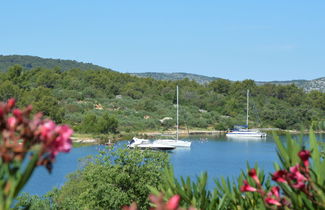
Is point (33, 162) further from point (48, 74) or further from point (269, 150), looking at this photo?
point (48, 74)

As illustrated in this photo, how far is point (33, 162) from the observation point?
1.27 meters

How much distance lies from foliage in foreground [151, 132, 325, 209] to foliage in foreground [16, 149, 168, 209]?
909cm

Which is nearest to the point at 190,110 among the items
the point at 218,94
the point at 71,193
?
the point at 218,94

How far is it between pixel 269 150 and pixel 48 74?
95.2 ft

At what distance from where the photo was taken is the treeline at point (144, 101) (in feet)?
156

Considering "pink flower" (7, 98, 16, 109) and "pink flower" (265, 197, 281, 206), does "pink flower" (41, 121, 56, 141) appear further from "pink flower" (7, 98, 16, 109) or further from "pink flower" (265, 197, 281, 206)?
"pink flower" (265, 197, 281, 206)

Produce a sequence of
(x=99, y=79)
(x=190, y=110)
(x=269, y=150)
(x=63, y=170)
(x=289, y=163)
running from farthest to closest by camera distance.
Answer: (x=99, y=79) < (x=190, y=110) < (x=269, y=150) < (x=63, y=170) < (x=289, y=163)

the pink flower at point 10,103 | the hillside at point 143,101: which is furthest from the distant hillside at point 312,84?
the pink flower at point 10,103

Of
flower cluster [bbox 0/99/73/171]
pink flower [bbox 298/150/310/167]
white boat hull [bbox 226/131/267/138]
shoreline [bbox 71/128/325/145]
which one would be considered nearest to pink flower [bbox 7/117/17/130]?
flower cluster [bbox 0/99/73/171]

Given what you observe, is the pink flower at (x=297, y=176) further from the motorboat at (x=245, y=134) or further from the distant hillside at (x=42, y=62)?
the distant hillside at (x=42, y=62)

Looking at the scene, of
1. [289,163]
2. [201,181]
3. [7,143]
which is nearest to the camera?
[7,143]

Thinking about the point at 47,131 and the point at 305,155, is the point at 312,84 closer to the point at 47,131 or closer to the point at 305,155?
the point at 305,155

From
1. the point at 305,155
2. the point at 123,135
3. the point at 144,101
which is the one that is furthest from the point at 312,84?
the point at 305,155

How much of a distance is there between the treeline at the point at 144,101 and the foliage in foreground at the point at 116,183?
28.8m
